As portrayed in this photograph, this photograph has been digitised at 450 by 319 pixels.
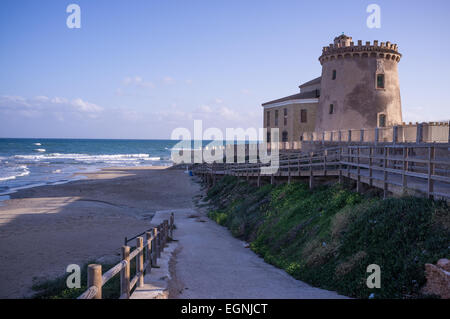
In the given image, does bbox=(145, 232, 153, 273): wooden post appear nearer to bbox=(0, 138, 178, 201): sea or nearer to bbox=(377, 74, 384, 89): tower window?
bbox=(0, 138, 178, 201): sea

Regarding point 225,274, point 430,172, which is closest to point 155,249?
point 225,274

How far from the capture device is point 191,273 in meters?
9.58

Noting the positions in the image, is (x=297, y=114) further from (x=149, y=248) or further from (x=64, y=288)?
(x=64, y=288)

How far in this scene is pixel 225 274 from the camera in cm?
977

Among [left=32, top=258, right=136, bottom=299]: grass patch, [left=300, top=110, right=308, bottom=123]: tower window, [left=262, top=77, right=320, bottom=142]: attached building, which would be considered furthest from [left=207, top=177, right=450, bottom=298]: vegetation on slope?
[left=300, top=110, right=308, bottom=123]: tower window

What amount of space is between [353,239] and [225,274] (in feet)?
11.4

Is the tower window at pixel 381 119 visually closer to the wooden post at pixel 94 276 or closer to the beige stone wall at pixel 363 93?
the beige stone wall at pixel 363 93

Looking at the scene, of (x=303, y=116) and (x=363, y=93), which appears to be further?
(x=303, y=116)

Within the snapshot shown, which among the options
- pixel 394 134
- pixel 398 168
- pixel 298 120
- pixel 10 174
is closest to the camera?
pixel 398 168

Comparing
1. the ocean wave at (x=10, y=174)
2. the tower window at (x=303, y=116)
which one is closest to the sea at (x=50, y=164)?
the ocean wave at (x=10, y=174)

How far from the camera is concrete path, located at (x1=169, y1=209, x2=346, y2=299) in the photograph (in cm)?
787
